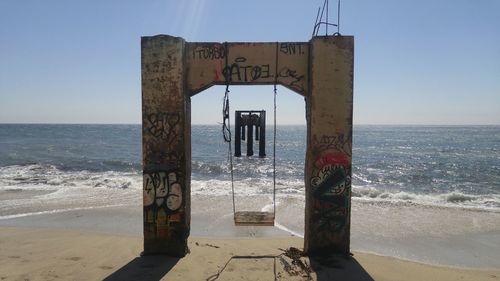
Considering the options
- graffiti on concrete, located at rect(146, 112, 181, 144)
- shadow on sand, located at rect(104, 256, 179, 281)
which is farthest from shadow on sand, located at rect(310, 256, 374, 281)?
graffiti on concrete, located at rect(146, 112, 181, 144)

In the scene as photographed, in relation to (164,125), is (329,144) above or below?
below

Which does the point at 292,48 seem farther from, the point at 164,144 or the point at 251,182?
the point at 251,182

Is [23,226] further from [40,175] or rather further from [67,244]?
[40,175]

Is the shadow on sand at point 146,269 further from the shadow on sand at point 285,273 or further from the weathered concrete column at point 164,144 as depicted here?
the weathered concrete column at point 164,144

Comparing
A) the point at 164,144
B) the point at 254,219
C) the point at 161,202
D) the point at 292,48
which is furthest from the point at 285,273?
the point at 292,48

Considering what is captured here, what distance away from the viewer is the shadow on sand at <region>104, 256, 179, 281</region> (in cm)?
632

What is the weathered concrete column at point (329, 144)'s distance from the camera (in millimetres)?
7012

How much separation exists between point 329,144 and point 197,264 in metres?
3.04

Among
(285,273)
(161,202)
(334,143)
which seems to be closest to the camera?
(285,273)

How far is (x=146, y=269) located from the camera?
21.8 feet

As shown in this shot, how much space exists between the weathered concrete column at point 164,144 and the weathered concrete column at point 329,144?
2.24 metres

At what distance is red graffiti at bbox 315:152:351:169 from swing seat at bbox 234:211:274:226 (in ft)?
5.10

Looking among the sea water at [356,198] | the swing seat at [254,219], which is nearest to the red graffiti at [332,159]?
the swing seat at [254,219]

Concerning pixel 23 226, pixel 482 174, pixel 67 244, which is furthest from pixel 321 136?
pixel 482 174
